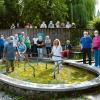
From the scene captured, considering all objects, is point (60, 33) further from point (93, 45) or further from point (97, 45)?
point (97, 45)

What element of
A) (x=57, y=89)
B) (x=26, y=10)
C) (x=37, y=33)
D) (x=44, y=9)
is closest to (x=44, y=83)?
(x=57, y=89)

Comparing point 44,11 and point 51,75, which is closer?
point 51,75

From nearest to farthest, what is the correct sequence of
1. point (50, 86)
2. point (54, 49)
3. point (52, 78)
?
point (50, 86) → point (52, 78) → point (54, 49)

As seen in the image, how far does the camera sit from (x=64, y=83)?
1349cm

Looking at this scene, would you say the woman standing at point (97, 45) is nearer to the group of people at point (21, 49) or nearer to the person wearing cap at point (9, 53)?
the group of people at point (21, 49)

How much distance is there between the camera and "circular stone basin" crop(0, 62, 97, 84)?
14023mm

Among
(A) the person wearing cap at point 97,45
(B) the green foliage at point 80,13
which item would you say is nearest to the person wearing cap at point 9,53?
(A) the person wearing cap at point 97,45

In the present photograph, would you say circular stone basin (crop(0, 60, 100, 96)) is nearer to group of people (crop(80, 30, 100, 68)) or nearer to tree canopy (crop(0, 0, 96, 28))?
group of people (crop(80, 30, 100, 68))

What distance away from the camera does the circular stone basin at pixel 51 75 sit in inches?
552

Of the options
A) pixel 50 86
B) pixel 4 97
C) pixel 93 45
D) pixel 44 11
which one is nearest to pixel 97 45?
pixel 93 45

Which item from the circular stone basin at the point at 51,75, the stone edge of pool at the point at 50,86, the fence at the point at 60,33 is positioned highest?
the fence at the point at 60,33

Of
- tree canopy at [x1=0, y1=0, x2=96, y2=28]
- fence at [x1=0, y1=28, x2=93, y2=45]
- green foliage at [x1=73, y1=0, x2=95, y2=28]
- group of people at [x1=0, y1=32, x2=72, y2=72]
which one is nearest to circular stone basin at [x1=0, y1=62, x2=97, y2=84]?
group of people at [x1=0, y1=32, x2=72, y2=72]

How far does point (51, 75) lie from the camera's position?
15023 mm

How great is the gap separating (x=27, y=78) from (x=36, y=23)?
68.3 ft
